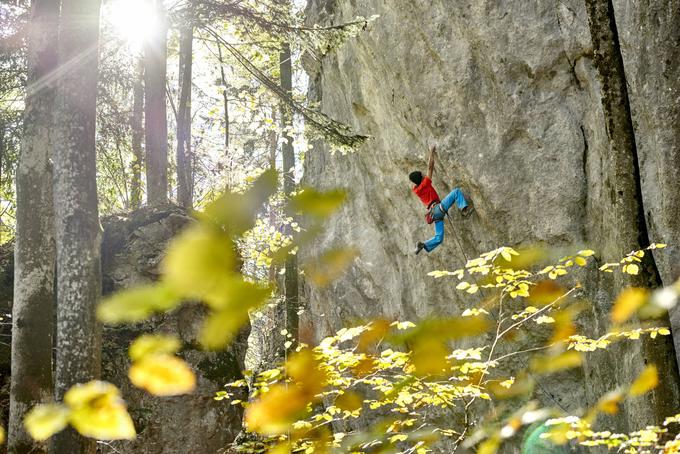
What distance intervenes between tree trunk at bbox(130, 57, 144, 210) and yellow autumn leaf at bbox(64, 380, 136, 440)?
41.1 feet

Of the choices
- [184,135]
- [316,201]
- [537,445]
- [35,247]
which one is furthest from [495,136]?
[316,201]

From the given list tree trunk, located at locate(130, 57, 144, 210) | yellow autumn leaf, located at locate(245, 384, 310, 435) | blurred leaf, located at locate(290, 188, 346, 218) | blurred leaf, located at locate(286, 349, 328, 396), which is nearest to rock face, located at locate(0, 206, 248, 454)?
tree trunk, located at locate(130, 57, 144, 210)

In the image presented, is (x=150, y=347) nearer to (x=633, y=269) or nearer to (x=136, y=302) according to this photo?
(x=136, y=302)

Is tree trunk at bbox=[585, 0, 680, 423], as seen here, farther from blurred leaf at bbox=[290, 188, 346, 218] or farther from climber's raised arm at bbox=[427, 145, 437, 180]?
climber's raised arm at bbox=[427, 145, 437, 180]

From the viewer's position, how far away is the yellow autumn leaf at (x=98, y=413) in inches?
24.9

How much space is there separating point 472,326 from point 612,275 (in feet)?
21.6

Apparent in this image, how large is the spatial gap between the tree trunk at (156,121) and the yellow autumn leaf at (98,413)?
33.6ft

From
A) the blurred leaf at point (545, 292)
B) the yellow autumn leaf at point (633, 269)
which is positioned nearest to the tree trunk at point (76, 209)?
the blurred leaf at point (545, 292)

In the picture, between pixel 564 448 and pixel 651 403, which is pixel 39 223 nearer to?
pixel 651 403

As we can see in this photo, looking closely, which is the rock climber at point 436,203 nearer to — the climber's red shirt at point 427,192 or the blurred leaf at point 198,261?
the climber's red shirt at point 427,192

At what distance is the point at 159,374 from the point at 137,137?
526 inches

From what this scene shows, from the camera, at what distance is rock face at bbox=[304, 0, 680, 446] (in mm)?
6324

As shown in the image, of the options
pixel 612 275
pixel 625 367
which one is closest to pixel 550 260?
pixel 612 275

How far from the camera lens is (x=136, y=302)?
1.81 feet
